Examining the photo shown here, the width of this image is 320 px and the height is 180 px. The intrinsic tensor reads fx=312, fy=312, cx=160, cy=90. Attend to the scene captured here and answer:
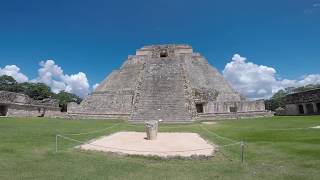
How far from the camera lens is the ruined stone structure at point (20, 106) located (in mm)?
28188

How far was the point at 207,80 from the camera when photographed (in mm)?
30359

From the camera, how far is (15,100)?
2925 centimetres

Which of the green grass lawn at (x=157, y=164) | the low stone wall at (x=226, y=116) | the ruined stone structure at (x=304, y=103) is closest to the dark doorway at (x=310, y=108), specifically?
the ruined stone structure at (x=304, y=103)

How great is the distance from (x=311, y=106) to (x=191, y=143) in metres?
22.3

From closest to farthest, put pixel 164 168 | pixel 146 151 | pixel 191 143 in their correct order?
pixel 164 168, pixel 146 151, pixel 191 143

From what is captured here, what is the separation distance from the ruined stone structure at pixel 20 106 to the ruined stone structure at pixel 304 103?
72.6ft

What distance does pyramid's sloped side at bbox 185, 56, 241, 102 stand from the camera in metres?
28.2

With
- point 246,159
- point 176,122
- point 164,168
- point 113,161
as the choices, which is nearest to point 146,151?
Result: point 113,161

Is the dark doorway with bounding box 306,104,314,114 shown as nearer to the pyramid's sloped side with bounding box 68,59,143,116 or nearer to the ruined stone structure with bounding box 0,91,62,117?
the pyramid's sloped side with bounding box 68,59,143,116

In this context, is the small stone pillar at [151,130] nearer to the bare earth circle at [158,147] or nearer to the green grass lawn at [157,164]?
the bare earth circle at [158,147]

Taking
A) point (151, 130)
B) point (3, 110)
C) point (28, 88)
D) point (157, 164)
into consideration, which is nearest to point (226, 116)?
point (151, 130)

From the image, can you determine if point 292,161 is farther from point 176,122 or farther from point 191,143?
point 176,122

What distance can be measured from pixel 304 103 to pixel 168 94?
13.5 metres

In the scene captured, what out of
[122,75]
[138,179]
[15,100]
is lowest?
[138,179]
